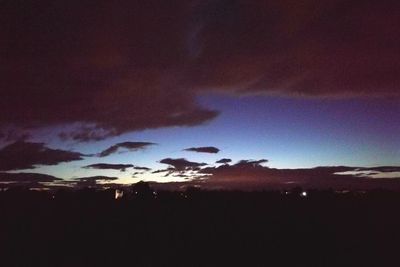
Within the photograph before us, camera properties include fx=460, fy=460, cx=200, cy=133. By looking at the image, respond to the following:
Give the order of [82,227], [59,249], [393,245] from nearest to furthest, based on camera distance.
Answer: [59,249], [393,245], [82,227]

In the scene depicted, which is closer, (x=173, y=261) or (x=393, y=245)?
(x=173, y=261)

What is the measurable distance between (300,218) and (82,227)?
2008cm

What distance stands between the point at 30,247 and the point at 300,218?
25.3m

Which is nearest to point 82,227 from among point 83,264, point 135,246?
point 135,246

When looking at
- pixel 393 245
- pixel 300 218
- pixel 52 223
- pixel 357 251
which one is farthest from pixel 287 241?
pixel 52 223

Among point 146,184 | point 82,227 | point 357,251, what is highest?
point 146,184

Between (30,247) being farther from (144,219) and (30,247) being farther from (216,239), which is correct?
(144,219)

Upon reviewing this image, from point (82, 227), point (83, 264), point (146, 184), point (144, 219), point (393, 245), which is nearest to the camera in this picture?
point (83, 264)

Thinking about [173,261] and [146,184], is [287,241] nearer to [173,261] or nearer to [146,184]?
[173,261]

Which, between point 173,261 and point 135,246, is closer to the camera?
point 173,261

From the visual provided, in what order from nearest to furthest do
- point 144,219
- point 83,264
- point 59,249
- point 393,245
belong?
point 83,264 < point 59,249 < point 393,245 < point 144,219

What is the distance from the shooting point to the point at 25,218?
41.8 metres

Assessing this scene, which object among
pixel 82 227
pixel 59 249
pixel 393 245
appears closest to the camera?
pixel 59 249

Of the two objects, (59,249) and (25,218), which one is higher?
(25,218)
